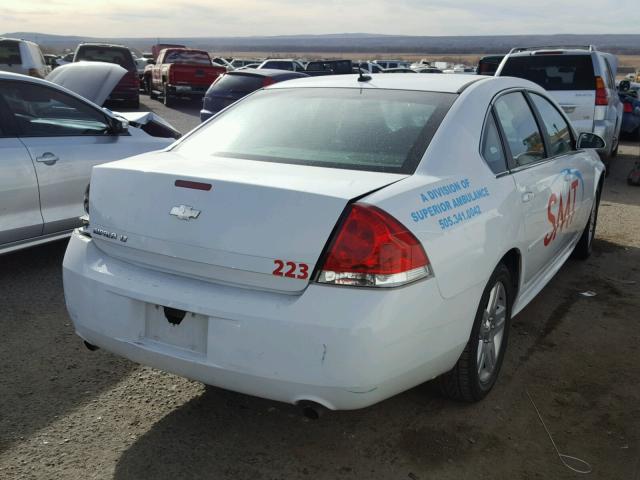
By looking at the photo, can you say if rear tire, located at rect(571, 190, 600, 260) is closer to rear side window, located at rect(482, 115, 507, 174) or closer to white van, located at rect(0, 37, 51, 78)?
rear side window, located at rect(482, 115, 507, 174)

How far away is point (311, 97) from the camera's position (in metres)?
3.86

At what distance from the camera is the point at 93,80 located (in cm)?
740

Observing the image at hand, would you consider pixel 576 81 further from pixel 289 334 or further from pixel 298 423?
pixel 289 334

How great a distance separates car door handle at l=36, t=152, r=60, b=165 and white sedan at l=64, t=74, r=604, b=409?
1986 millimetres

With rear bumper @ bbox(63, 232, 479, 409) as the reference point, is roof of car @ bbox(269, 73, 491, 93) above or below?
above

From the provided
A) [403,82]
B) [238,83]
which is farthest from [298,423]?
[238,83]

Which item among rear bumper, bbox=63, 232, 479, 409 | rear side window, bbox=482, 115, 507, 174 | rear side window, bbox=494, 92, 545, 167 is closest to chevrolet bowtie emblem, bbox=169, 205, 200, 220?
rear bumper, bbox=63, 232, 479, 409


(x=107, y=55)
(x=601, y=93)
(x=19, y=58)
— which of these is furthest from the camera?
(x=107, y=55)

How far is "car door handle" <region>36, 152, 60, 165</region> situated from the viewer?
538cm

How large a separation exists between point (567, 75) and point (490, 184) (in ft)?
26.3

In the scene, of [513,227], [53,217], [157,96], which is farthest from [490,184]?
[157,96]

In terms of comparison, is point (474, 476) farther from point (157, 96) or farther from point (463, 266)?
point (157, 96)

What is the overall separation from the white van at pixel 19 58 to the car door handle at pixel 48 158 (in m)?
11.1

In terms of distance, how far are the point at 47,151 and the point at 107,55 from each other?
18.3 meters
